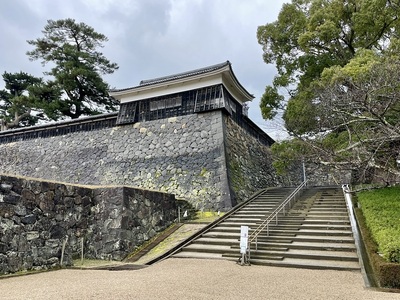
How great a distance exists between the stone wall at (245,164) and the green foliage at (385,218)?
4380 mm

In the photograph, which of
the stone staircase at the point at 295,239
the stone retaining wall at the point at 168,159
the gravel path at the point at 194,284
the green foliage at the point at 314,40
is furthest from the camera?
the stone retaining wall at the point at 168,159

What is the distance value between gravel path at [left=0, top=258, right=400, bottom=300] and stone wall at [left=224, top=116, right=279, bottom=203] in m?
5.67

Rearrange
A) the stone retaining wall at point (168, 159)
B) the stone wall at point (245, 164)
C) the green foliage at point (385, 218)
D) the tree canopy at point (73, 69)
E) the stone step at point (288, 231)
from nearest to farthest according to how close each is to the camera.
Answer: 1. the green foliage at point (385, 218)
2. the stone step at point (288, 231)
3. the stone retaining wall at point (168, 159)
4. the stone wall at point (245, 164)
5. the tree canopy at point (73, 69)

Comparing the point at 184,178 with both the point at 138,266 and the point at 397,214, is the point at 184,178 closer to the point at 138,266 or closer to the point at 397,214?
the point at 138,266

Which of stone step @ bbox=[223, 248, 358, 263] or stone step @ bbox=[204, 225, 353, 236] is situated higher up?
stone step @ bbox=[204, 225, 353, 236]

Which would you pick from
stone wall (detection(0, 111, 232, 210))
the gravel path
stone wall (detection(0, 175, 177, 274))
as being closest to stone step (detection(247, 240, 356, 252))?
the gravel path

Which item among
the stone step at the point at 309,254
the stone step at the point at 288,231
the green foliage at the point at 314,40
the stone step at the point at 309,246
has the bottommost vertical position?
the stone step at the point at 309,254

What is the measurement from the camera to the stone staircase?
20.1 ft

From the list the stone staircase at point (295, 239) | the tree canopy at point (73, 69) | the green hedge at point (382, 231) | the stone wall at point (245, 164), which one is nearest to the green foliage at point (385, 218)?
the green hedge at point (382, 231)

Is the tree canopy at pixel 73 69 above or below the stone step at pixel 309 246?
above

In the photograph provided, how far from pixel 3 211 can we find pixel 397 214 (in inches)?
317

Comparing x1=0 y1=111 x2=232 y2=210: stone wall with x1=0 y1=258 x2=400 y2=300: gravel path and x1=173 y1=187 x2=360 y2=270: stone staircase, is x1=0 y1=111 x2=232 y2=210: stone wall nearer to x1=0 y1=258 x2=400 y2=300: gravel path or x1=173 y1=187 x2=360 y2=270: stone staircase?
x1=173 y1=187 x2=360 y2=270: stone staircase

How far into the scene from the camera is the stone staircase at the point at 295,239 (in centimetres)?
611

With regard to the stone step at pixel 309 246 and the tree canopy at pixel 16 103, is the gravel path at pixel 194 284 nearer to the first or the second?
the stone step at pixel 309 246
